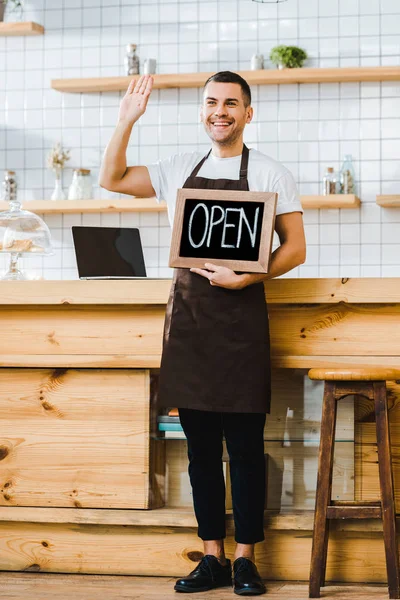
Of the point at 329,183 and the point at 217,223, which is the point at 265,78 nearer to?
the point at 329,183

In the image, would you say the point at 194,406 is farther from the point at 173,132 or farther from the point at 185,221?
the point at 173,132

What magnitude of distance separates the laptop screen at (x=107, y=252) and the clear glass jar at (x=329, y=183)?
163 cm

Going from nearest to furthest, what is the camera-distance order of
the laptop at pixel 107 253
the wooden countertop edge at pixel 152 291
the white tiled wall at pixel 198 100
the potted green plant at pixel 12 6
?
the wooden countertop edge at pixel 152 291 < the laptop at pixel 107 253 < the white tiled wall at pixel 198 100 < the potted green plant at pixel 12 6

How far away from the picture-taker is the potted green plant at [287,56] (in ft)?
15.3

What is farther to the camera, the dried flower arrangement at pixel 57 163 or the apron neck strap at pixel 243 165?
the dried flower arrangement at pixel 57 163

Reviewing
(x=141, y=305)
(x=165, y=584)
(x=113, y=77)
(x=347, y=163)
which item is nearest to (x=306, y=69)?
(x=347, y=163)

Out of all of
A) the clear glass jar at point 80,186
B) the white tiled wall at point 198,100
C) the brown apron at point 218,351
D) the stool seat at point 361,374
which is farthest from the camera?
the clear glass jar at point 80,186

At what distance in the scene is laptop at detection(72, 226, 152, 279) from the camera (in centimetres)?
291

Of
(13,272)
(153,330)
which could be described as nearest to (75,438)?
(153,330)

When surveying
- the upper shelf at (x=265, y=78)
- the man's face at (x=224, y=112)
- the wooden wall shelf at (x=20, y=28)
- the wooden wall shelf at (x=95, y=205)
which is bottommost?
the wooden wall shelf at (x=95, y=205)

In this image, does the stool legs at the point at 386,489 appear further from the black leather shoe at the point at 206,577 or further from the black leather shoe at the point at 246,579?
the black leather shoe at the point at 206,577

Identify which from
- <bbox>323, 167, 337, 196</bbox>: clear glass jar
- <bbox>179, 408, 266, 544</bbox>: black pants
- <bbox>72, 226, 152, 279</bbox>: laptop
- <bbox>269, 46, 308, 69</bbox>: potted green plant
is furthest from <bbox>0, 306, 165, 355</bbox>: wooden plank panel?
<bbox>269, 46, 308, 69</bbox>: potted green plant

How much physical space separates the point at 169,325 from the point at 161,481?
534 mm

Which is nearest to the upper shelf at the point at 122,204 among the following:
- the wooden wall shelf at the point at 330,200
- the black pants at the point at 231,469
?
the wooden wall shelf at the point at 330,200
